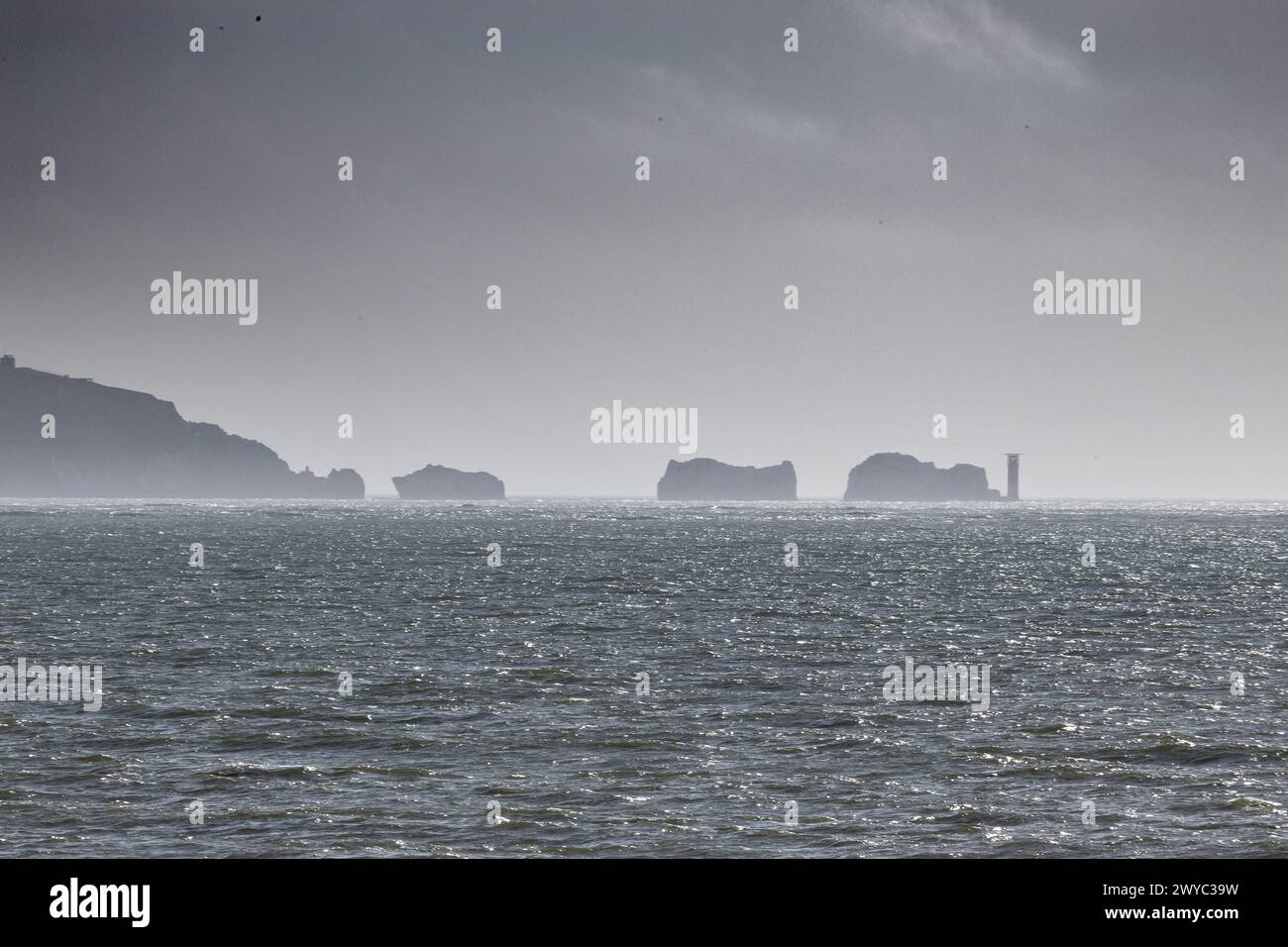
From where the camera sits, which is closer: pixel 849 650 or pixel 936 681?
pixel 936 681

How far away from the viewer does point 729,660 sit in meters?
39.6

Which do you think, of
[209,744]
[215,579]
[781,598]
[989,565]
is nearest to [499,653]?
[209,744]

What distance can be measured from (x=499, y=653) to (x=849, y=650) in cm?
1329

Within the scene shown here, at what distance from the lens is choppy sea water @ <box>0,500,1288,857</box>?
1927 cm

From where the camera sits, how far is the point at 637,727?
90.9 ft

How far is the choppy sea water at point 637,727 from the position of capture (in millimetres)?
19266

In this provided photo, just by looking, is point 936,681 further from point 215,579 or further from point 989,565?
point 989,565

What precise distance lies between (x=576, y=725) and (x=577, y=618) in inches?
1001
